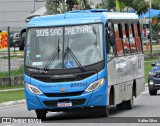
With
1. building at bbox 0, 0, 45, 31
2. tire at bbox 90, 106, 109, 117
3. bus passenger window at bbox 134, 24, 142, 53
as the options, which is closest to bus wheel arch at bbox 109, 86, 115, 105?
tire at bbox 90, 106, 109, 117

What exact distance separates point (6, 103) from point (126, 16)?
580 cm

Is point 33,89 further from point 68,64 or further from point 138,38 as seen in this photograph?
point 138,38

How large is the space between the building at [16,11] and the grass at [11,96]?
52.2 meters

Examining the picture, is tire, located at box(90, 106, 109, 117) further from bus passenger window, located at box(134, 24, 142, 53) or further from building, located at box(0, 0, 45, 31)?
building, located at box(0, 0, 45, 31)

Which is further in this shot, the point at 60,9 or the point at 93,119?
the point at 60,9

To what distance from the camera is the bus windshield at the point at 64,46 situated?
18203 mm

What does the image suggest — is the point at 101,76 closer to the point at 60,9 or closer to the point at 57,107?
the point at 57,107

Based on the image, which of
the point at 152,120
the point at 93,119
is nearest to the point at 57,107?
the point at 93,119

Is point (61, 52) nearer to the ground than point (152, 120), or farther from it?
farther from it

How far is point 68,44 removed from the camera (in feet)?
60.5

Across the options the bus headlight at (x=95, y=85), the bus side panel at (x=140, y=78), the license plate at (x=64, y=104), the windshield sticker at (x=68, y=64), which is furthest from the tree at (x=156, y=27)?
the license plate at (x=64, y=104)

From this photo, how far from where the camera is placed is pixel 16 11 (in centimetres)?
8238

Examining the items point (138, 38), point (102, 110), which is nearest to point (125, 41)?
point (138, 38)

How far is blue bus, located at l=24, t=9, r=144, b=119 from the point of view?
17.8 meters
